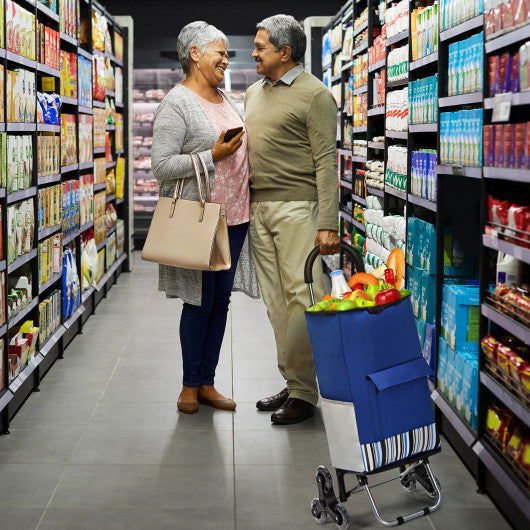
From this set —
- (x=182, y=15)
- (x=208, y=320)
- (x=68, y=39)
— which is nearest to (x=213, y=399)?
(x=208, y=320)

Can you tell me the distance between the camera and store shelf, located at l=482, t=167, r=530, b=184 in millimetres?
2801

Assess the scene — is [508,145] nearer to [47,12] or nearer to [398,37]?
[398,37]

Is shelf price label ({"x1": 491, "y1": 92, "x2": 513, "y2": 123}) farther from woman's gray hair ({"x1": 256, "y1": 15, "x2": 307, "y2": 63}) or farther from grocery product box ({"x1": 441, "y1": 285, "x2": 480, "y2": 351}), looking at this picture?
woman's gray hair ({"x1": 256, "y1": 15, "x2": 307, "y2": 63})

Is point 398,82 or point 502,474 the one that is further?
point 398,82

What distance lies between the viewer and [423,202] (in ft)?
14.8

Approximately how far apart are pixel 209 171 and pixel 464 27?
131 centimetres

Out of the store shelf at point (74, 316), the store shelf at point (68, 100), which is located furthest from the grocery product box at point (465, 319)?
the store shelf at point (68, 100)

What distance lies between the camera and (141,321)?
6949 mm

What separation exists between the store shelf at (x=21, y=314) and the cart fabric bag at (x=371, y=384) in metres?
1.95

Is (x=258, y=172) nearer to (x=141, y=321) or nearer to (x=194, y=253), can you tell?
(x=194, y=253)

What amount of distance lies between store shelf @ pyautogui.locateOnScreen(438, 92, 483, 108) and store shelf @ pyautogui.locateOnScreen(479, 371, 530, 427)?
1087 mm

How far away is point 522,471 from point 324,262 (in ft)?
22.2

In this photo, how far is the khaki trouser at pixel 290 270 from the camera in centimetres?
424

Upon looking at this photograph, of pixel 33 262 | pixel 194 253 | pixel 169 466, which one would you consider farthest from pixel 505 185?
pixel 33 262
